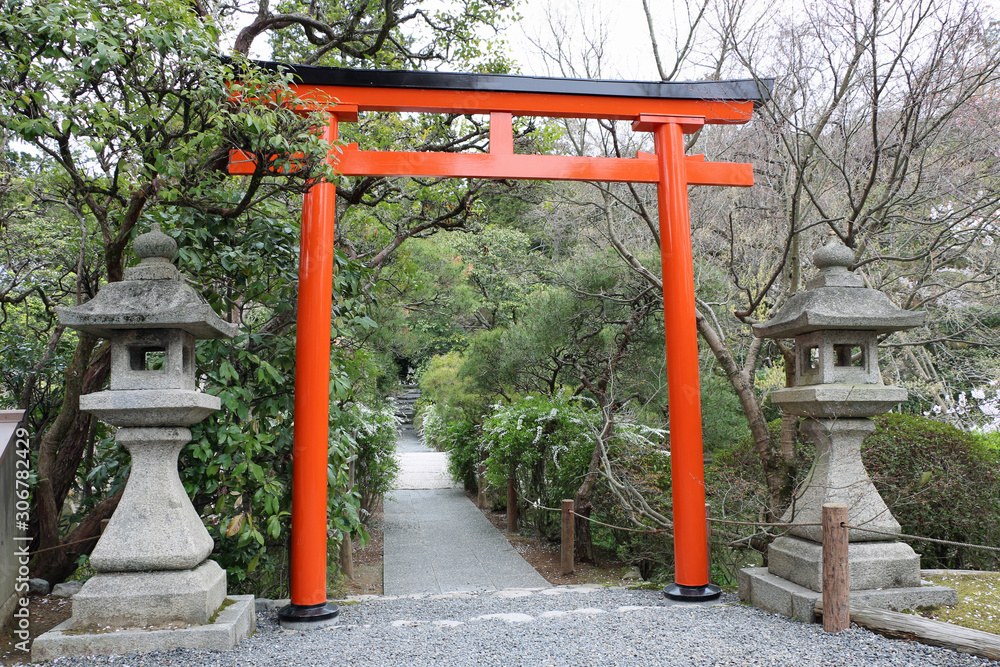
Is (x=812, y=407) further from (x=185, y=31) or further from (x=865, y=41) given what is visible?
(x=185, y=31)

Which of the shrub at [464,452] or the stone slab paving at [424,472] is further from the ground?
the shrub at [464,452]

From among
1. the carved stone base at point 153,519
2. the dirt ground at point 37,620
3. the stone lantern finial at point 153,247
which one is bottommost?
the dirt ground at point 37,620

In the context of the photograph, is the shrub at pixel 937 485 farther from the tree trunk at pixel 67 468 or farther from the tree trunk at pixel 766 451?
the tree trunk at pixel 67 468

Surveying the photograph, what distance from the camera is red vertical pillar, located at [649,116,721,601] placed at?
175 inches

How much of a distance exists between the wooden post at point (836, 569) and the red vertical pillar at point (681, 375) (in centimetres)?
102

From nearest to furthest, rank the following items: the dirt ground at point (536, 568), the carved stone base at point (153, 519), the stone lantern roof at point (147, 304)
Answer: the carved stone base at point (153, 519) → the stone lantern roof at point (147, 304) → the dirt ground at point (536, 568)

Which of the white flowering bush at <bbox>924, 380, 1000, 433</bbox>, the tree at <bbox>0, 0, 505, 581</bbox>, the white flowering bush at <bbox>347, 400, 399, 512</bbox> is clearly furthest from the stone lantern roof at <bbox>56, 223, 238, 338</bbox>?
the white flowering bush at <bbox>924, 380, 1000, 433</bbox>

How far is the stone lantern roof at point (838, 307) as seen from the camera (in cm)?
386

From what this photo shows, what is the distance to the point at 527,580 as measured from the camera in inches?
270

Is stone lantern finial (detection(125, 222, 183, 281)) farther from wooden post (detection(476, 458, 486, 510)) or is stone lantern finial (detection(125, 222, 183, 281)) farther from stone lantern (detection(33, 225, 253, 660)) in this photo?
wooden post (detection(476, 458, 486, 510))

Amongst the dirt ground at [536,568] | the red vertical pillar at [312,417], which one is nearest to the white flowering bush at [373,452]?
the dirt ground at [536,568]

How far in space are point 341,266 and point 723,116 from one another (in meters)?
3.11

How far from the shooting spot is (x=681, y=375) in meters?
4.57

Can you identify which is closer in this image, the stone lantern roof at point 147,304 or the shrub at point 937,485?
the stone lantern roof at point 147,304
